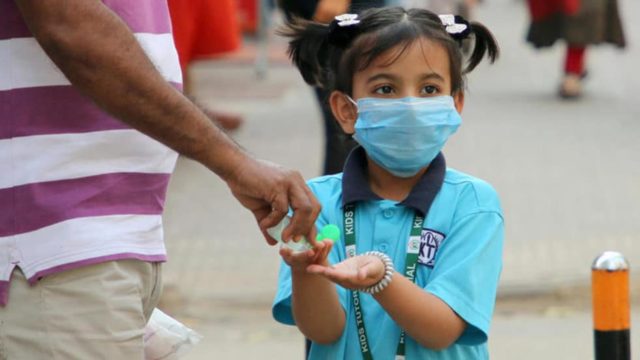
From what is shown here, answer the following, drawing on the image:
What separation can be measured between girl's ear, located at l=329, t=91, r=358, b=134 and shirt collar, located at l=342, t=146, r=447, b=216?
0.09 meters

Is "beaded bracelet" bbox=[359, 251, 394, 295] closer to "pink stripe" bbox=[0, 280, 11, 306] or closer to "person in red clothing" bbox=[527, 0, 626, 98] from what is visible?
"pink stripe" bbox=[0, 280, 11, 306]

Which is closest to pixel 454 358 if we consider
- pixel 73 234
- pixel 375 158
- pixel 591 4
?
pixel 375 158

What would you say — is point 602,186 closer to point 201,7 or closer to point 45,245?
point 201,7

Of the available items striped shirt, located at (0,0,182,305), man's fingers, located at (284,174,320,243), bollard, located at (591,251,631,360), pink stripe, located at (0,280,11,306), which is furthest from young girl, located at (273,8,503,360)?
bollard, located at (591,251,631,360)

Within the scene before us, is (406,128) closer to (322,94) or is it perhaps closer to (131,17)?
(131,17)

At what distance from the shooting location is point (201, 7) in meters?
5.67

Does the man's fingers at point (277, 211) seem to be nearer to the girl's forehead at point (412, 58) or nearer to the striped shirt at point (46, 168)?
the striped shirt at point (46, 168)

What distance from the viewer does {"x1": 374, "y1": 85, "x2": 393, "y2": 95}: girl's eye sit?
345 cm

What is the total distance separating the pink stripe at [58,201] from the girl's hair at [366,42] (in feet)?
2.32

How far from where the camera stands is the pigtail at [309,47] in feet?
12.3

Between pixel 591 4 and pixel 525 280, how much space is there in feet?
16.8

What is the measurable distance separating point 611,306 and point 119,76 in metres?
2.05

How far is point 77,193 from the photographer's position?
9.92 ft

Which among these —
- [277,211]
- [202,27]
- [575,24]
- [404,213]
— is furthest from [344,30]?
[575,24]
